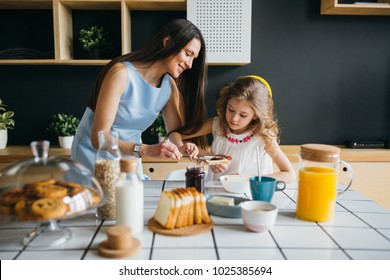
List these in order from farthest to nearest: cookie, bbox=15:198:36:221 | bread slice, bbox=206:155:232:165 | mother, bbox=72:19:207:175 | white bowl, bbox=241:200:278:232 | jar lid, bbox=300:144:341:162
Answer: mother, bbox=72:19:207:175 → bread slice, bbox=206:155:232:165 → jar lid, bbox=300:144:341:162 → white bowl, bbox=241:200:278:232 → cookie, bbox=15:198:36:221

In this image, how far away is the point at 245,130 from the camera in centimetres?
200

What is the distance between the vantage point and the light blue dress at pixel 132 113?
177cm

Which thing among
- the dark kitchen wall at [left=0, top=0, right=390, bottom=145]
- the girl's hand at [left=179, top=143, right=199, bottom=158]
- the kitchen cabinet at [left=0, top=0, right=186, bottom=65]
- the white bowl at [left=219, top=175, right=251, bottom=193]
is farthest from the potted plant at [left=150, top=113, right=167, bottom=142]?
the white bowl at [left=219, top=175, right=251, bottom=193]

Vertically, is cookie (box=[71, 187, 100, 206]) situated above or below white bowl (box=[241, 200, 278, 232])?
above

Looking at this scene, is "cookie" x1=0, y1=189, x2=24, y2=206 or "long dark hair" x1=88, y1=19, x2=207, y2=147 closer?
"cookie" x1=0, y1=189, x2=24, y2=206

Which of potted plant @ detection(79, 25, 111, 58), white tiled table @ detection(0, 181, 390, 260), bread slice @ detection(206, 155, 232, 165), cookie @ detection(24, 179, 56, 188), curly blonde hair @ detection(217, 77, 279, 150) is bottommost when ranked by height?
white tiled table @ detection(0, 181, 390, 260)

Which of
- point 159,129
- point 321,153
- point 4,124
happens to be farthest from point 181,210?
point 4,124

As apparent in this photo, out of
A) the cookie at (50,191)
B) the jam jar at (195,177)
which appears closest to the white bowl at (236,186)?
the jam jar at (195,177)

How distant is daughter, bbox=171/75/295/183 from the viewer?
180cm

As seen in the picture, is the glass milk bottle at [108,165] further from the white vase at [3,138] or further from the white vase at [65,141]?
the white vase at [3,138]

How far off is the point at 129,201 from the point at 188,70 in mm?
1076

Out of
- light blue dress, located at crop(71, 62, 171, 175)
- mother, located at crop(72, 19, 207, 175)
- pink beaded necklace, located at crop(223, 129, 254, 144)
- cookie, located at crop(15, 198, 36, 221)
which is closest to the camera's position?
cookie, located at crop(15, 198, 36, 221)

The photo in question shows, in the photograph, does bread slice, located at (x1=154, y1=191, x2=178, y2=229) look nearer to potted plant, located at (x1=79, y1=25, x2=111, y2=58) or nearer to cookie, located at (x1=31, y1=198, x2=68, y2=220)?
cookie, located at (x1=31, y1=198, x2=68, y2=220)

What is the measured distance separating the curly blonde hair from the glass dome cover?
1.02m
